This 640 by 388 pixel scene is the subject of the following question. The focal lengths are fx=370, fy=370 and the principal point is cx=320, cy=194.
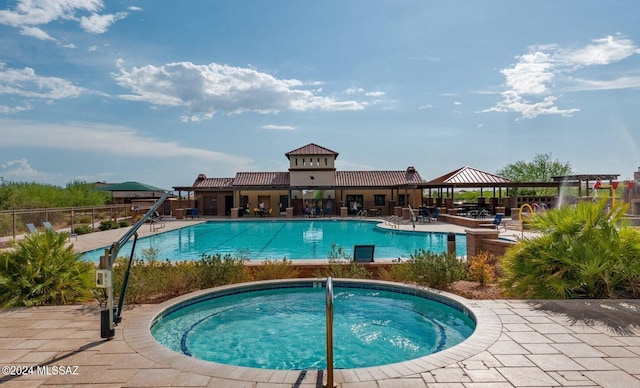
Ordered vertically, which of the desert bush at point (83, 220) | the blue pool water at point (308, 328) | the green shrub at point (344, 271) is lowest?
the blue pool water at point (308, 328)

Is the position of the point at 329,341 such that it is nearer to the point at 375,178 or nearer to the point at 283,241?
the point at 283,241

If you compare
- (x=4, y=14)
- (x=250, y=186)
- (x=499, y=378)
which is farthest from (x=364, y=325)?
(x=250, y=186)

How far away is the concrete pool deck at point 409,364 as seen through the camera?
126 inches

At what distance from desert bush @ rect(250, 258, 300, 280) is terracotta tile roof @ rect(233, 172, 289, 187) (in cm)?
2230

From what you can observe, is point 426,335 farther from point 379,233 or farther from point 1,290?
point 379,233

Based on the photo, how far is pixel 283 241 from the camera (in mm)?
16672

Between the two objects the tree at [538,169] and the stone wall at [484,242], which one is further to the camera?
the tree at [538,169]

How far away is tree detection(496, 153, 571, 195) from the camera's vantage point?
50.3m

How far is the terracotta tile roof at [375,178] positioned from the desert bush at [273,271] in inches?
893

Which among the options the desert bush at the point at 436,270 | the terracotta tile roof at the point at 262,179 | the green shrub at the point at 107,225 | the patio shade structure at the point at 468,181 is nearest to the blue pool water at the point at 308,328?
the desert bush at the point at 436,270

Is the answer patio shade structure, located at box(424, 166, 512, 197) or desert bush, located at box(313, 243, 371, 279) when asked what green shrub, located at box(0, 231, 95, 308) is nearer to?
desert bush, located at box(313, 243, 371, 279)

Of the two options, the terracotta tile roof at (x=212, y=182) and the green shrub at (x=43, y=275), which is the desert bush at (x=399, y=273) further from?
the terracotta tile roof at (x=212, y=182)

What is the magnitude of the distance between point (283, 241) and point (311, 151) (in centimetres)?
1552

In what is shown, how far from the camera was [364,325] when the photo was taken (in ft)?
19.2
